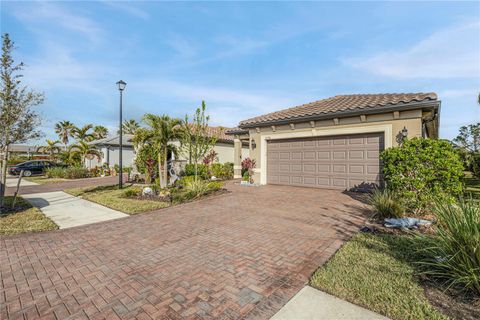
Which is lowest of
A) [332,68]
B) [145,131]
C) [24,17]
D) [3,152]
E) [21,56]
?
[3,152]

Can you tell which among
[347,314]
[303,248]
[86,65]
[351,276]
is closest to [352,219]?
[303,248]

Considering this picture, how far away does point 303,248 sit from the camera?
4.40 metres

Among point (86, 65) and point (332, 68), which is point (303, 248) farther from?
point (86, 65)

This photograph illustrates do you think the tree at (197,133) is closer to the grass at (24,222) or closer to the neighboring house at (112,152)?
the grass at (24,222)

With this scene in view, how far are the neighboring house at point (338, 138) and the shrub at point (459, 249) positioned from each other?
21.1ft

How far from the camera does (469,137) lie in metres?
34.0

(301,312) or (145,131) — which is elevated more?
(145,131)

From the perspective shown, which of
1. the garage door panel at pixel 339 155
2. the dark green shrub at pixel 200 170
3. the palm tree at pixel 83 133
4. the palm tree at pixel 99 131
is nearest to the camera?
the garage door panel at pixel 339 155

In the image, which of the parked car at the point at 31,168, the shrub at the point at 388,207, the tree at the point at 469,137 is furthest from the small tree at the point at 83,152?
the tree at the point at 469,137

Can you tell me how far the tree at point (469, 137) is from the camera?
31.7 metres

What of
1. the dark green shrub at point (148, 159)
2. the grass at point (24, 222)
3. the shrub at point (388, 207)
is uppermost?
the dark green shrub at point (148, 159)

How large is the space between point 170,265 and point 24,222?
5558mm

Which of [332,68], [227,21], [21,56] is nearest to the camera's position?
[21,56]

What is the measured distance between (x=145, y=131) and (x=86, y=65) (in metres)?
4.70
